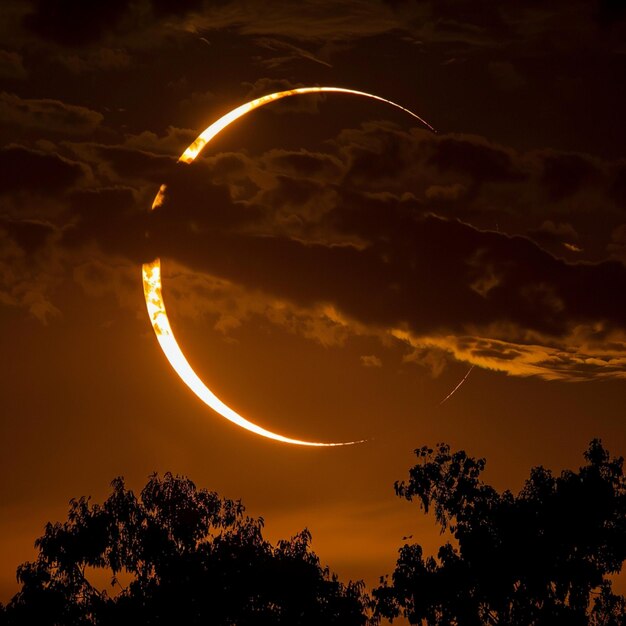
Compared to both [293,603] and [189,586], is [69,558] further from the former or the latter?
[293,603]

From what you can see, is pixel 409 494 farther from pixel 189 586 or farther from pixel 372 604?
pixel 189 586

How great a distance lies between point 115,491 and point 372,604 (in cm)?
934

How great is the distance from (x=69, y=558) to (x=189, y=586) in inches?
154

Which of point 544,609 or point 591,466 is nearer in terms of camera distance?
point 544,609

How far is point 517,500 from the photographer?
35062mm

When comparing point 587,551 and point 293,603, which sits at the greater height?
point 587,551

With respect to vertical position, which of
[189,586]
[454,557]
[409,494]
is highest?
[409,494]

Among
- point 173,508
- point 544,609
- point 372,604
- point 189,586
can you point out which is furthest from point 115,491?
point 544,609

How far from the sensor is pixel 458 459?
3547 centimetres

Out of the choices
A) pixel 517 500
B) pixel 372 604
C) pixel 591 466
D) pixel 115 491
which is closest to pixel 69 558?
pixel 115 491

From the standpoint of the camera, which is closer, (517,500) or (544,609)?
(544,609)

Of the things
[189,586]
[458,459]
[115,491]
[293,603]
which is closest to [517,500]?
[458,459]

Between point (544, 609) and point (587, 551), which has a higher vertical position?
point (587, 551)

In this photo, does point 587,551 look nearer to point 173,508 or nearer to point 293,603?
point 293,603
